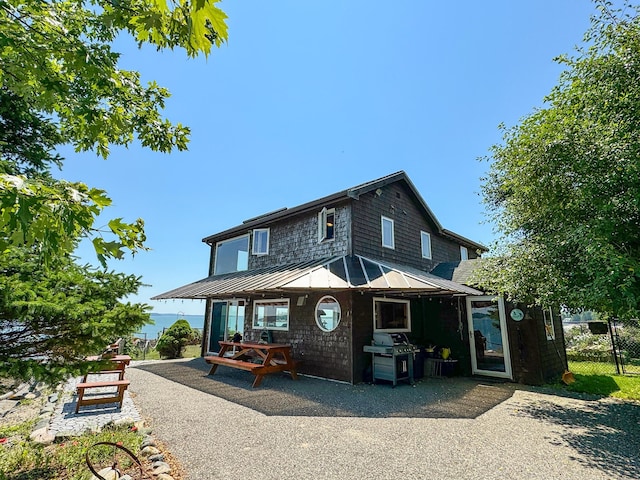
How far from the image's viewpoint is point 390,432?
485 centimetres

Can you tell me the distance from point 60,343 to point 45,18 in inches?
103

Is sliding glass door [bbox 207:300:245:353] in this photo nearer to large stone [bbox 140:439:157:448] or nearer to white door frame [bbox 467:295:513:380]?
large stone [bbox 140:439:157:448]

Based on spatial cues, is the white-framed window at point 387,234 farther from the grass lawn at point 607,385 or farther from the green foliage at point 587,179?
the grass lawn at point 607,385

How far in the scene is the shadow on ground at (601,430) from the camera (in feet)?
13.1

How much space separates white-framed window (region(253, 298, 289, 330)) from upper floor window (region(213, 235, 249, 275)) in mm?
2562

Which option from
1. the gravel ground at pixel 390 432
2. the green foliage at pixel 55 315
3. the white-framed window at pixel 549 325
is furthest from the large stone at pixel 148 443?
the white-framed window at pixel 549 325

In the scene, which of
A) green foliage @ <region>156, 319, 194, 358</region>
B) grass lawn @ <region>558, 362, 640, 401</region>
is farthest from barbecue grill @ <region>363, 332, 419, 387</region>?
green foliage @ <region>156, 319, 194, 358</region>

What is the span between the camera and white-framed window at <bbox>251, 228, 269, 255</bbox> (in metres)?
12.5

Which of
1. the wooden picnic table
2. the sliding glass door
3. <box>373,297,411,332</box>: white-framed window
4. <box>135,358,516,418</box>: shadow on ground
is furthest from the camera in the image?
the sliding glass door

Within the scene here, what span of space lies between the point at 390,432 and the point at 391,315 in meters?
5.11

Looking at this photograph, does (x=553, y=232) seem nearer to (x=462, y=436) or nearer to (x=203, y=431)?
(x=462, y=436)

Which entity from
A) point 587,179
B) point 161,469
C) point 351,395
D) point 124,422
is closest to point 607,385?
point 587,179

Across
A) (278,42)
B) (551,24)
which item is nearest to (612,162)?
(551,24)

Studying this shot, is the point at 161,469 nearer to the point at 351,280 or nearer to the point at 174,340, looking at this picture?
the point at 351,280
